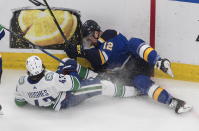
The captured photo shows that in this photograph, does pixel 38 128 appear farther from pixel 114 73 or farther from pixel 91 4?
pixel 91 4

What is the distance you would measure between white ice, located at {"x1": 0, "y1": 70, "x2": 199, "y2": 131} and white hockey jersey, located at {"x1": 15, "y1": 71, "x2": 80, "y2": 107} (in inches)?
5.5

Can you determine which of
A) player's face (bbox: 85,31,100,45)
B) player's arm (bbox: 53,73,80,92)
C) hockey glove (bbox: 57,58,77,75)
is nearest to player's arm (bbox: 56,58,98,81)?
hockey glove (bbox: 57,58,77,75)

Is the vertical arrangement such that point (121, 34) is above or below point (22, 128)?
above

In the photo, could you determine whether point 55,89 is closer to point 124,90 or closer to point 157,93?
point 124,90

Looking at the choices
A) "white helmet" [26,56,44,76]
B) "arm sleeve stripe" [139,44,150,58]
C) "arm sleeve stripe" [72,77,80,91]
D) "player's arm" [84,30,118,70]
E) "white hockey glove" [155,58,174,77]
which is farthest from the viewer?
"player's arm" [84,30,118,70]

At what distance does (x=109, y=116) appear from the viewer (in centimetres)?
330

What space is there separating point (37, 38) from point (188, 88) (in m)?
1.31

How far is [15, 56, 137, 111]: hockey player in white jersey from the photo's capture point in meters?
3.15

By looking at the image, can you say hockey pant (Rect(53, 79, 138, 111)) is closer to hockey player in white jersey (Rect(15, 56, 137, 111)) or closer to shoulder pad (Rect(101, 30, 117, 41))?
hockey player in white jersey (Rect(15, 56, 137, 111))

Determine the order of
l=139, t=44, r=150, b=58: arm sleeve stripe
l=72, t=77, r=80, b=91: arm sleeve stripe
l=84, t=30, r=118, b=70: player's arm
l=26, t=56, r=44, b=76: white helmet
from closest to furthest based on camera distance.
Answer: l=26, t=56, r=44, b=76: white helmet
l=72, t=77, r=80, b=91: arm sleeve stripe
l=139, t=44, r=150, b=58: arm sleeve stripe
l=84, t=30, r=118, b=70: player's arm

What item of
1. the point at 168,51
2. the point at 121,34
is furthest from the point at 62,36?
the point at 168,51

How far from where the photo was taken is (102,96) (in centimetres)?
358

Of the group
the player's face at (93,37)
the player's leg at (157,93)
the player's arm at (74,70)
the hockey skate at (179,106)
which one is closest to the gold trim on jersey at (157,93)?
the player's leg at (157,93)

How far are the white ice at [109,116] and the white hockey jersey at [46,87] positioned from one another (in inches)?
5.5
